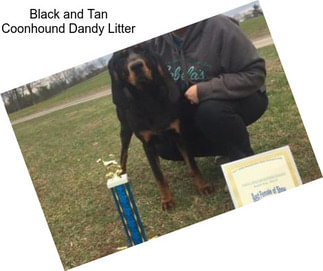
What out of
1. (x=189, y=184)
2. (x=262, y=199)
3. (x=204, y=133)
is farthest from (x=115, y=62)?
(x=262, y=199)

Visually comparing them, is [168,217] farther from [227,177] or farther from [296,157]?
[296,157]

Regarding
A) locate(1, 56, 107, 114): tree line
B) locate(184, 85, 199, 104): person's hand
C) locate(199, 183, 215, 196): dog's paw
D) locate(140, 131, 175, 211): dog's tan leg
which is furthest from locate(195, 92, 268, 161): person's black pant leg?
locate(1, 56, 107, 114): tree line

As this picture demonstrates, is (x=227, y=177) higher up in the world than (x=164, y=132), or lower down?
lower down

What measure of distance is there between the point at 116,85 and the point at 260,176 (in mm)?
1015

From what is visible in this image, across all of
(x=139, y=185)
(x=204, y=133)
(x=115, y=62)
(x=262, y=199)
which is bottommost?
(x=262, y=199)

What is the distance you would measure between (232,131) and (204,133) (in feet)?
0.56

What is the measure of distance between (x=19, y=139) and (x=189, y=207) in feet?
3.74

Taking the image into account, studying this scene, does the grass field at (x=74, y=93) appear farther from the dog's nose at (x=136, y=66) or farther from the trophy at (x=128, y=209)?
the trophy at (x=128, y=209)

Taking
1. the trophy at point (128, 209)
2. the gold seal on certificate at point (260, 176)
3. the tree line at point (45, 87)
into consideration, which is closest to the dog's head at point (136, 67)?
the tree line at point (45, 87)

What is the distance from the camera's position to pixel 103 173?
101 inches

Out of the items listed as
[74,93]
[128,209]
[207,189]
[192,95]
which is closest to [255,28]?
[192,95]

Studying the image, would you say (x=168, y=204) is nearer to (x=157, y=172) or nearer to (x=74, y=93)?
(x=157, y=172)

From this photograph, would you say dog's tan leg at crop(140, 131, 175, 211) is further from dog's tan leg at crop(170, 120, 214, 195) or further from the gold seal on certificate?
the gold seal on certificate

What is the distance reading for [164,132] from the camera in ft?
8.32
